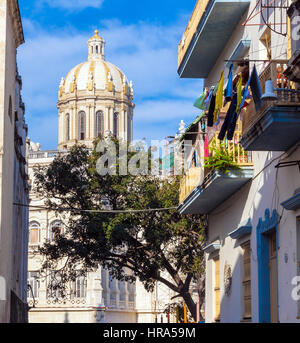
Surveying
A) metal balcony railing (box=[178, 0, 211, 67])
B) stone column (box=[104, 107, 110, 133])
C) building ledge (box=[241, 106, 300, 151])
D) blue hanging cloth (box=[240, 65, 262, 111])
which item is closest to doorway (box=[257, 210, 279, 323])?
building ledge (box=[241, 106, 300, 151])

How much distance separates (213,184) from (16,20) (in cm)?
1052

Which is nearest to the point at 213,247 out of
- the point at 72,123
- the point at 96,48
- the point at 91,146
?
the point at 91,146

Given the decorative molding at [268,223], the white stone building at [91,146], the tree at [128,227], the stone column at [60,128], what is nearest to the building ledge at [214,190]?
the decorative molding at [268,223]

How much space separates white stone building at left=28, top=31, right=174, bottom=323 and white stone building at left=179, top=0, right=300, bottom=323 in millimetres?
52201

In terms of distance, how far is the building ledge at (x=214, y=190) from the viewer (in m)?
16.8

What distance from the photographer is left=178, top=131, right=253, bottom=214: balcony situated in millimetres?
16789

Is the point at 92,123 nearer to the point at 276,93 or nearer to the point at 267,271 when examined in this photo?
the point at 267,271

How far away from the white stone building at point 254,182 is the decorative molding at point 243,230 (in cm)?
2

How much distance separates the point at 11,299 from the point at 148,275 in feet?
19.7

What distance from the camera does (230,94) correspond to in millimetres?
14758

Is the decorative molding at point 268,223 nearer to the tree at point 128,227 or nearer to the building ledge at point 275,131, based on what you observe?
the building ledge at point 275,131

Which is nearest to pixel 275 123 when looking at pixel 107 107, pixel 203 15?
pixel 203 15

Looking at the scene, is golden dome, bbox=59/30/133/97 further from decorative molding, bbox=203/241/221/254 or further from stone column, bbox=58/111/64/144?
decorative molding, bbox=203/241/221/254
